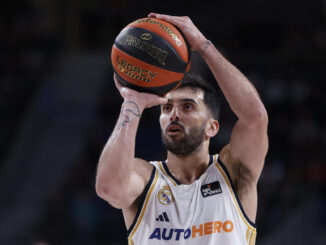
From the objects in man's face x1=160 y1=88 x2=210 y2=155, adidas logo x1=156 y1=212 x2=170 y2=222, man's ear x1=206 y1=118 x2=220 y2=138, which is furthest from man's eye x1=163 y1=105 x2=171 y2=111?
adidas logo x1=156 y1=212 x2=170 y2=222

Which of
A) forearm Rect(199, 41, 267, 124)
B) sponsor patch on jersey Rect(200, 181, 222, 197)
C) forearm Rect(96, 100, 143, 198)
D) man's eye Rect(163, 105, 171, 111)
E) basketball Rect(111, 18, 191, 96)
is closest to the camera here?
forearm Rect(96, 100, 143, 198)

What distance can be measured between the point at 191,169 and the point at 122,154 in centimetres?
87

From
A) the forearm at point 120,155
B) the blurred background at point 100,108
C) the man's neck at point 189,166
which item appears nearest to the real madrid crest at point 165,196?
the man's neck at point 189,166

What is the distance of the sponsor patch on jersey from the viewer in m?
3.59

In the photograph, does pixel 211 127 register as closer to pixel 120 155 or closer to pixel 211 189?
pixel 211 189

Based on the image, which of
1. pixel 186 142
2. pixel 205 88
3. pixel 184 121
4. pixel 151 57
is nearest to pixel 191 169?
pixel 186 142

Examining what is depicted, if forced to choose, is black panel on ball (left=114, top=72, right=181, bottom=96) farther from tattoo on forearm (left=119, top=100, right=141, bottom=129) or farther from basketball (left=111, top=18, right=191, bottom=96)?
tattoo on forearm (left=119, top=100, right=141, bottom=129)

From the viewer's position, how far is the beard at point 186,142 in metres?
3.66

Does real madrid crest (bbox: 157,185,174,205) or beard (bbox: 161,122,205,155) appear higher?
beard (bbox: 161,122,205,155)

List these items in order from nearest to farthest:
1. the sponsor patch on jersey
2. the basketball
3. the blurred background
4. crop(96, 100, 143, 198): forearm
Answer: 1. crop(96, 100, 143, 198): forearm
2. the basketball
3. the sponsor patch on jersey
4. the blurred background

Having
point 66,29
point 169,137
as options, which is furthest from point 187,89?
point 66,29

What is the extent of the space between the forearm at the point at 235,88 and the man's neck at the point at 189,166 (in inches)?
21.9

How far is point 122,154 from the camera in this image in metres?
3.12

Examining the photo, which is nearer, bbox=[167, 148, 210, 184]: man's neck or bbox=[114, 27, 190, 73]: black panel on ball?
bbox=[114, 27, 190, 73]: black panel on ball
